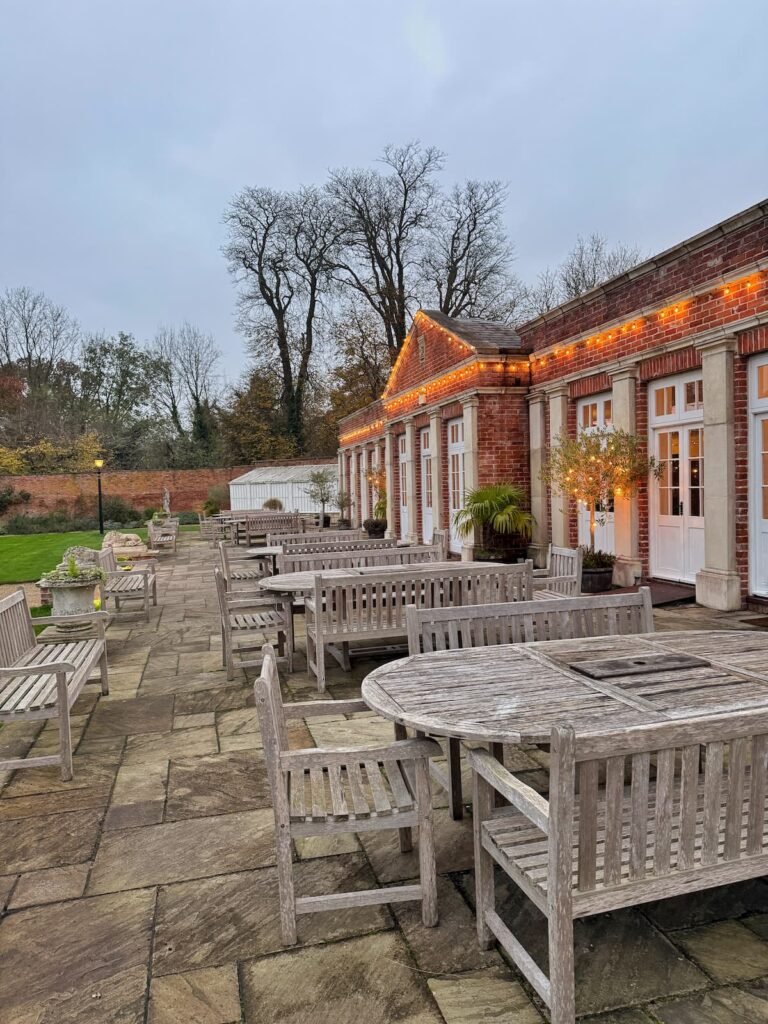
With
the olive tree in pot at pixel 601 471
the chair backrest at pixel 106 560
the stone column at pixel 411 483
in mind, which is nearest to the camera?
the chair backrest at pixel 106 560

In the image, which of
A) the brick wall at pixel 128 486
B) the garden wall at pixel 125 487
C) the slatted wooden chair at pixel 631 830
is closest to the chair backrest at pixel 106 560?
the slatted wooden chair at pixel 631 830

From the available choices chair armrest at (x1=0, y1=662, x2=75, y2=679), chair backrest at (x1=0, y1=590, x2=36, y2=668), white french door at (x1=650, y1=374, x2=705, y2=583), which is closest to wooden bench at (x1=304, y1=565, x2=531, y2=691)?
chair armrest at (x1=0, y1=662, x2=75, y2=679)

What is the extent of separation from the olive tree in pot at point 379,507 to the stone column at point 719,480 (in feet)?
36.7

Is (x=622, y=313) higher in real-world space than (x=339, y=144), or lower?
lower

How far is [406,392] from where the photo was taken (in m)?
16.0

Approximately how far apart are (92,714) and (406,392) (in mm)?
12213

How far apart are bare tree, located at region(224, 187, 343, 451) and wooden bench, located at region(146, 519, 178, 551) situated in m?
17.1

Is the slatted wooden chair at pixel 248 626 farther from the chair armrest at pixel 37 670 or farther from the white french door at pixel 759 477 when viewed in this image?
the white french door at pixel 759 477

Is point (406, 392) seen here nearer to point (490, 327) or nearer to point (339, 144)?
point (490, 327)

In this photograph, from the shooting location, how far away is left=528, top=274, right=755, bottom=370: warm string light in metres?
7.16

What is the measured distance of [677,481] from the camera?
28.0 ft

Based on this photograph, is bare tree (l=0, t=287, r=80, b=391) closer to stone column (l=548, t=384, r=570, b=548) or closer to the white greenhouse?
the white greenhouse

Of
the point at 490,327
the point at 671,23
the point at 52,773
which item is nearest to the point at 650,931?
the point at 52,773

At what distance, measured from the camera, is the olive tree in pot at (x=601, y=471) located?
28.3 ft
